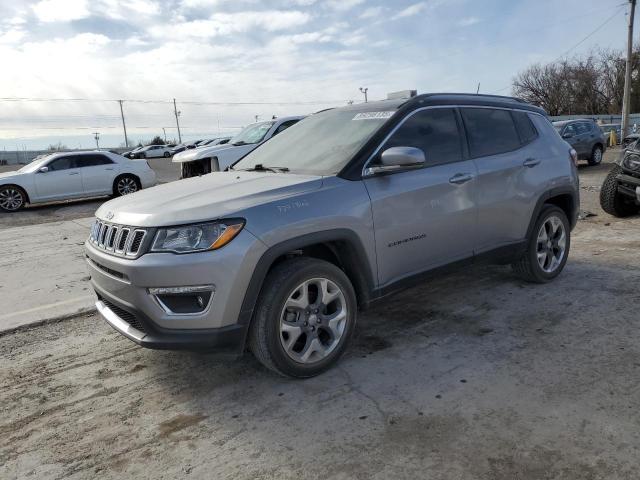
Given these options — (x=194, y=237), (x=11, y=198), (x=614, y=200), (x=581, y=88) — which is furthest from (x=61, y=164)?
(x=581, y=88)

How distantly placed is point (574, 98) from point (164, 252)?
231 ft

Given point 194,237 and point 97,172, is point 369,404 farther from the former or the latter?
point 97,172

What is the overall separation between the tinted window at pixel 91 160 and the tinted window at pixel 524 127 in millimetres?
12270

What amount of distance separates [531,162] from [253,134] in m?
7.78

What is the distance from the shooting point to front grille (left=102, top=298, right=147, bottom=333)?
306 cm

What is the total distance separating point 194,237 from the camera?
2910 mm

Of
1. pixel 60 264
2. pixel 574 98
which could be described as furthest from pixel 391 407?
pixel 574 98

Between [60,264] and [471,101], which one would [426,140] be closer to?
[471,101]

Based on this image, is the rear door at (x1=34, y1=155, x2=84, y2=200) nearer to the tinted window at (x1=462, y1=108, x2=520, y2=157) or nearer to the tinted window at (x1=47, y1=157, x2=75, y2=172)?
the tinted window at (x1=47, y1=157, x2=75, y2=172)

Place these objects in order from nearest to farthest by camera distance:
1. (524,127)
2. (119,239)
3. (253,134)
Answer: (119,239) < (524,127) < (253,134)

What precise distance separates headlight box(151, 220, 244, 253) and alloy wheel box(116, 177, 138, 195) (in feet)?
40.7

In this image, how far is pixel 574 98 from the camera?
208 ft

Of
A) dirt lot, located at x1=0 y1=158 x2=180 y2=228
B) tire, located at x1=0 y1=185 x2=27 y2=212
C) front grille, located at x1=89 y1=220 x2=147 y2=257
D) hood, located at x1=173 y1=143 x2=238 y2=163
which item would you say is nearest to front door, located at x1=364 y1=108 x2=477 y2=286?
front grille, located at x1=89 y1=220 x2=147 y2=257

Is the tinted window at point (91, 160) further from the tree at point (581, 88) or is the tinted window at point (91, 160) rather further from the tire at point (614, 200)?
the tree at point (581, 88)
